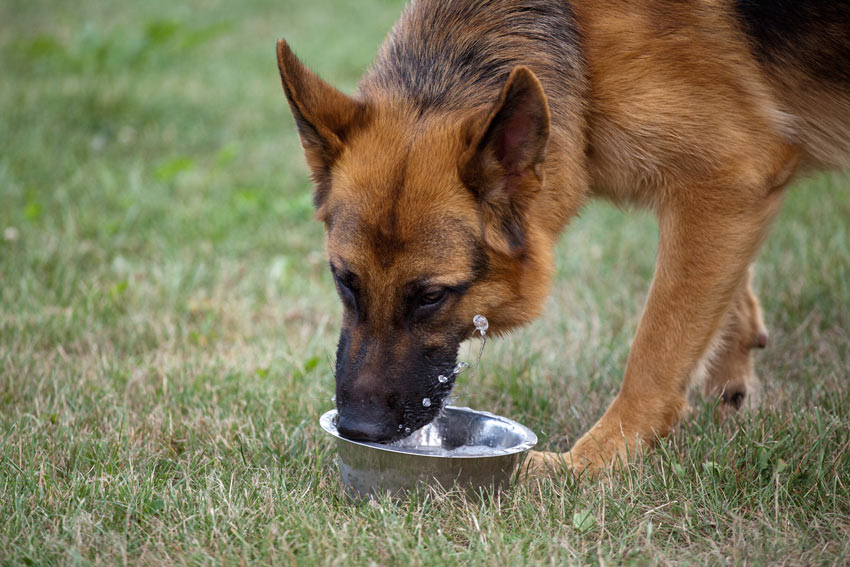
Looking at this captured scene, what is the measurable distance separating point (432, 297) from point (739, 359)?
173 cm

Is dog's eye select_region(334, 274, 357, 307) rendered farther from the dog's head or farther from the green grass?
the green grass

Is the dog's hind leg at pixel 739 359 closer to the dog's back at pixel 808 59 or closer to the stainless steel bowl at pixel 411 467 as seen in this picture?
the dog's back at pixel 808 59

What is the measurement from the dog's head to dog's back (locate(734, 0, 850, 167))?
1.04 metres

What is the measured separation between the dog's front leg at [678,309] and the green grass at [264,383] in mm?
188

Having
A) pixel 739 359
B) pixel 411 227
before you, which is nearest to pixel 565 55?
pixel 411 227

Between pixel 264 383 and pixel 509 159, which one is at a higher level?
pixel 509 159

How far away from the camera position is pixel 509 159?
283 centimetres

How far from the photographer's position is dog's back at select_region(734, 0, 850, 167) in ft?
10.2

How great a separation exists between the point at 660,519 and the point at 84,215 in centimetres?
459

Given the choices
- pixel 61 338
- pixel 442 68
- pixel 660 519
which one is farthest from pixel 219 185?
pixel 660 519

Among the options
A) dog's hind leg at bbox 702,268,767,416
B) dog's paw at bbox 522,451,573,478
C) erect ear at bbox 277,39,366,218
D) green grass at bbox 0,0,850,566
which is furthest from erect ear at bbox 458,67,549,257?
dog's hind leg at bbox 702,268,767,416

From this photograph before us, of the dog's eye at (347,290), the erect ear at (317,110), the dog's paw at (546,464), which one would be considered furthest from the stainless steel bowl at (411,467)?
the erect ear at (317,110)

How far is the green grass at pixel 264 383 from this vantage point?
2621 millimetres

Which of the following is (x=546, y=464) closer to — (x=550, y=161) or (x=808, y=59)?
(x=550, y=161)
